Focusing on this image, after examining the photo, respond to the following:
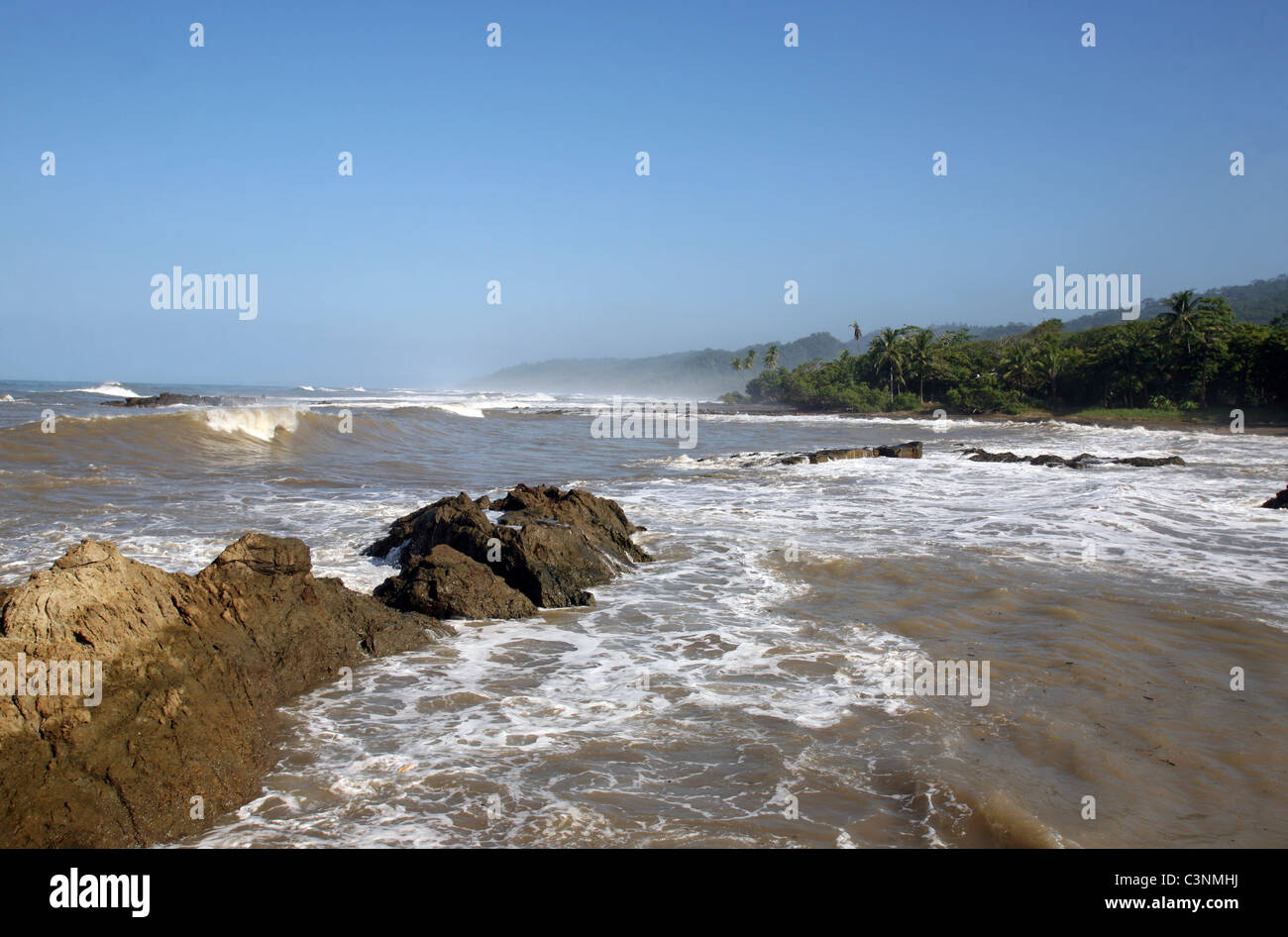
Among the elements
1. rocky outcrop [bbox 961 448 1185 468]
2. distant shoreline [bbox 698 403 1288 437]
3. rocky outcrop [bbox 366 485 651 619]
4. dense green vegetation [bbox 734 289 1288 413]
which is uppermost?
dense green vegetation [bbox 734 289 1288 413]

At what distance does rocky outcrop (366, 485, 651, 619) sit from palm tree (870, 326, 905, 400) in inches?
2363

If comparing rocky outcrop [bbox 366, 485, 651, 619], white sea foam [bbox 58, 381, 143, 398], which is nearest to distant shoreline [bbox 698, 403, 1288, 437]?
rocky outcrop [bbox 366, 485, 651, 619]

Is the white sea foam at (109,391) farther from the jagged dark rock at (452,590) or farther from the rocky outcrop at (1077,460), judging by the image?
the jagged dark rock at (452,590)

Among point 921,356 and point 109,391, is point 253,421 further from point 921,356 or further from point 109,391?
point 109,391

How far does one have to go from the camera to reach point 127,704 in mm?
4664

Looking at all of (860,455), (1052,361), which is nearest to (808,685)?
(860,455)

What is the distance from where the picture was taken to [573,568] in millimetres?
9539

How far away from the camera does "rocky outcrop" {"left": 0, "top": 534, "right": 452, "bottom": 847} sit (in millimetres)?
4129

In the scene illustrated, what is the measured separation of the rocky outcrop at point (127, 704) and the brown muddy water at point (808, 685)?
1.21ft

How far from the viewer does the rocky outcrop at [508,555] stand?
27.6ft

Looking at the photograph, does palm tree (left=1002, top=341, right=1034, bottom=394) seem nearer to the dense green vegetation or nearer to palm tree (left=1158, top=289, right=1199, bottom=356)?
the dense green vegetation

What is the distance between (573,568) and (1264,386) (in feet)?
169

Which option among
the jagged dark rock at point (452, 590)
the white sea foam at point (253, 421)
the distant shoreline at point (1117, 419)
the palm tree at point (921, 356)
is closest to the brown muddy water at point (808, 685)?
the jagged dark rock at point (452, 590)
